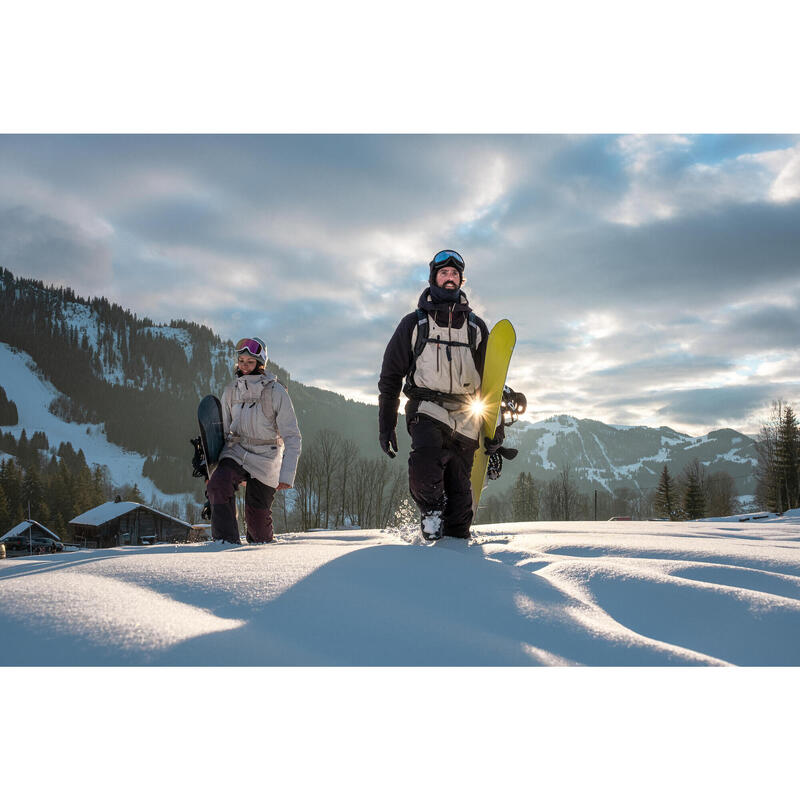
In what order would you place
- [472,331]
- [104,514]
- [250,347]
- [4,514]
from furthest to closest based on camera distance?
1. [4,514]
2. [104,514]
3. [250,347]
4. [472,331]

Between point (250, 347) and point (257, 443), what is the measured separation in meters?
1.13

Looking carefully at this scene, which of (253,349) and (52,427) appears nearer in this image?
(253,349)

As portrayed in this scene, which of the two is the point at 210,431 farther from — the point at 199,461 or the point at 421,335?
the point at 421,335

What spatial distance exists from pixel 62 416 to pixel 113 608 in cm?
21032

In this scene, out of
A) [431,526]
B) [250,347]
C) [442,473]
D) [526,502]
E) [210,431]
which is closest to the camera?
[431,526]

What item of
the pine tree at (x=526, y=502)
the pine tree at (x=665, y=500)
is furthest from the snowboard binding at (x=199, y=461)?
the pine tree at (x=526, y=502)

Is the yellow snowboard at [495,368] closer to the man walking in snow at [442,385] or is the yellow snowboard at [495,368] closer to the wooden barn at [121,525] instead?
the man walking in snow at [442,385]

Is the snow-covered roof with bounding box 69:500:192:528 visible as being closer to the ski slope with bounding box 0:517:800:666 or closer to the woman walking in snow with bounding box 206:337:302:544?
the woman walking in snow with bounding box 206:337:302:544

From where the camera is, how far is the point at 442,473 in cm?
460

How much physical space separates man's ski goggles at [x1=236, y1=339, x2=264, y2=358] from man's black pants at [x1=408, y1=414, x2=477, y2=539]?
2164 millimetres

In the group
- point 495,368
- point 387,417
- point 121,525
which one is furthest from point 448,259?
point 121,525

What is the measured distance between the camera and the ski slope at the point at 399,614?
162 cm

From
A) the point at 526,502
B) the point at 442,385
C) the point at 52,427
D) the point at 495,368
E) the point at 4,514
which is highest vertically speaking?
the point at 52,427

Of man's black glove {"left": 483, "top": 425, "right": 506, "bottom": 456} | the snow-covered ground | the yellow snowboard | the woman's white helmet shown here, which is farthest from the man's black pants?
the snow-covered ground
